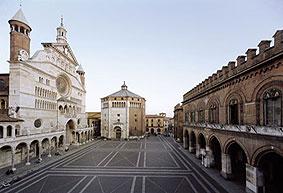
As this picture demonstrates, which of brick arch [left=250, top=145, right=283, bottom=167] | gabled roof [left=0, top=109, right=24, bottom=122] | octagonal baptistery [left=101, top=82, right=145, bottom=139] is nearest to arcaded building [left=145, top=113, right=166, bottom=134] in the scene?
octagonal baptistery [left=101, top=82, right=145, bottom=139]

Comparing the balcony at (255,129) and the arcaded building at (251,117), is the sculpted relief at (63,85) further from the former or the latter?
the balcony at (255,129)

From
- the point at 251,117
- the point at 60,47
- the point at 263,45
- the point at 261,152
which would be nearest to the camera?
the point at 261,152

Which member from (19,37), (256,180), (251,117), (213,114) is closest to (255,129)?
(251,117)

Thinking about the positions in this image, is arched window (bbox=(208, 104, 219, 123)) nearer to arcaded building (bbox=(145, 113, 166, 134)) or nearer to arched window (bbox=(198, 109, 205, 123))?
arched window (bbox=(198, 109, 205, 123))

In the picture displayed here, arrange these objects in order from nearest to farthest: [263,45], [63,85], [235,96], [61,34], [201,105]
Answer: [263,45], [235,96], [201,105], [63,85], [61,34]

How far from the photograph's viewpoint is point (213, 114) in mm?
26812

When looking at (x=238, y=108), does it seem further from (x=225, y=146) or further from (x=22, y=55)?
(x=22, y=55)

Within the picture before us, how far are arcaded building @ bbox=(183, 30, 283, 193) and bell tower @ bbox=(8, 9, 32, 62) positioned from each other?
28260mm

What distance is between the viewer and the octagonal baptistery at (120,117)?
69.9 m

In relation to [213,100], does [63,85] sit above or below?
above

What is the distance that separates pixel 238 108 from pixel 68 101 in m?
35.7

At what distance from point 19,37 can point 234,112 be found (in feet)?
106

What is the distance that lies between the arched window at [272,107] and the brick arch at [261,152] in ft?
5.17

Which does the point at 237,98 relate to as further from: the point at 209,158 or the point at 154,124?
the point at 154,124
